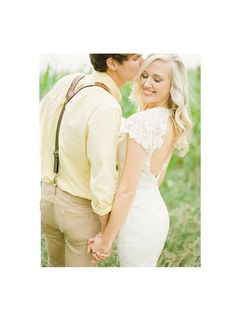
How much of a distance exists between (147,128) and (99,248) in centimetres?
65

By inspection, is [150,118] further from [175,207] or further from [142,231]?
[175,207]

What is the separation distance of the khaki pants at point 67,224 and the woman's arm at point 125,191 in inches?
3.0

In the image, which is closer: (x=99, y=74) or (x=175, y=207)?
(x=99, y=74)

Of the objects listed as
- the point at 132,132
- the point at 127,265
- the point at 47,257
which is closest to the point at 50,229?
the point at 47,257

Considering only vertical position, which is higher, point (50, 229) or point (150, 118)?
point (150, 118)

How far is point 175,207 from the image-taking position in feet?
12.5

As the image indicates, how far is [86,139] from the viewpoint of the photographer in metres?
2.76

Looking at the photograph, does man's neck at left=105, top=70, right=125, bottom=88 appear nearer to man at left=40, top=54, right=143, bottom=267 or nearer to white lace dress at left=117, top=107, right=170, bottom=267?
man at left=40, top=54, right=143, bottom=267

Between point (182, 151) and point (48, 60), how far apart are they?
84 centimetres

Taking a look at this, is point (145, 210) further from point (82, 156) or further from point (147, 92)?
point (147, 92)

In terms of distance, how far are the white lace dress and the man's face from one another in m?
0.20

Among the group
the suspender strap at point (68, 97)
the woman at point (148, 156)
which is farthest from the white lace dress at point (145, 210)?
the suspender strap at point (68, 97)

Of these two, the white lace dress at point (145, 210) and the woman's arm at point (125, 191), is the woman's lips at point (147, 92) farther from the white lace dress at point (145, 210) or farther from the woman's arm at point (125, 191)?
the woman's arm at point (125, 191)

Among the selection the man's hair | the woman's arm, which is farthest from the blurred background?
the woman's arm
